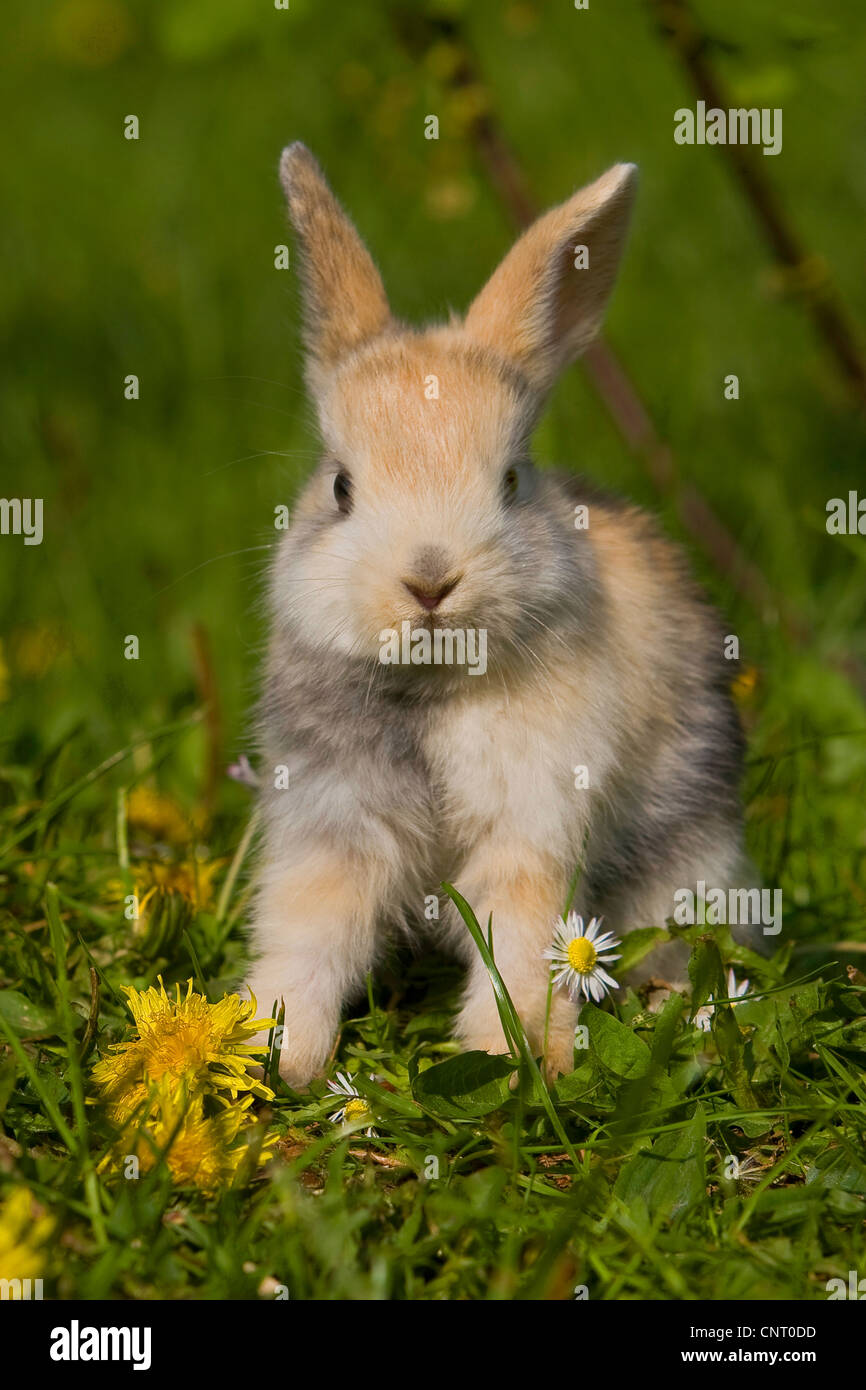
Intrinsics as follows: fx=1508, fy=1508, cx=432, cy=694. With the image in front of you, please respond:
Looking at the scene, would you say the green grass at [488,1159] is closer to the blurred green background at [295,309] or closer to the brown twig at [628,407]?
the blurred green background at [295,309]

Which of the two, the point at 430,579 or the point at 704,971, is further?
the point at 704,971

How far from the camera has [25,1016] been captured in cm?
383

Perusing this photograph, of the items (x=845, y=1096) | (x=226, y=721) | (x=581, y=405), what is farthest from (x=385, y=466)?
(x=581, y=405)

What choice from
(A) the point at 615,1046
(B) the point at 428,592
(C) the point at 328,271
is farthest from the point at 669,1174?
(C) the point at 328,271

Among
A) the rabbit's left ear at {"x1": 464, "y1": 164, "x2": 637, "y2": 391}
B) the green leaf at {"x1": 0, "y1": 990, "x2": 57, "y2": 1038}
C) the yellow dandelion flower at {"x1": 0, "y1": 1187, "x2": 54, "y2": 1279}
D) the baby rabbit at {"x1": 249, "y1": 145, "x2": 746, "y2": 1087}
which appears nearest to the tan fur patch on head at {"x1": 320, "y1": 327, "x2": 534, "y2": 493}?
the baby rabbit at {"x1": 249, "y1": 145, "x2": 746, "y2": 1087}

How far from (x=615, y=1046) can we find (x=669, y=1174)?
39 cm

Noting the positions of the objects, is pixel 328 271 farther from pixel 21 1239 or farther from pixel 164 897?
pixel 21 1239

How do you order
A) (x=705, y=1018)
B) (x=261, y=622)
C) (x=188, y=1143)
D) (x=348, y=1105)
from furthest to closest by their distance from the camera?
(x=261, y=622), (x=705, y=1018), (x=348, y=1105), (x=188, y=1143)

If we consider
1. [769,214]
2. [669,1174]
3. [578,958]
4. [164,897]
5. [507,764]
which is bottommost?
[669,1174]

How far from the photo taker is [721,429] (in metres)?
8.03

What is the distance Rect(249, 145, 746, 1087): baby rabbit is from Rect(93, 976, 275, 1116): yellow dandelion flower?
1.26 ft

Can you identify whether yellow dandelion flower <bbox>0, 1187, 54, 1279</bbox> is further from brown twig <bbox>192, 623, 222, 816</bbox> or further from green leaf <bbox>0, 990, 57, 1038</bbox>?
brown twig <bbox>192, 623, 222, 816</bbox>

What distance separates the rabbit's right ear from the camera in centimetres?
423

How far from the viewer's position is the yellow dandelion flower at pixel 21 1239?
2887mm
